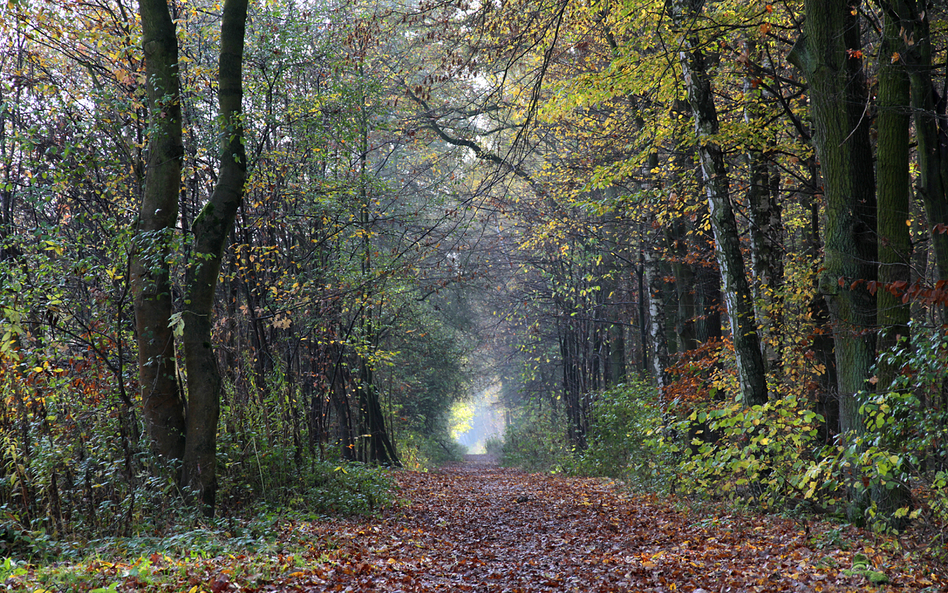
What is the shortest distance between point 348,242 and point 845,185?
1023 centimetres

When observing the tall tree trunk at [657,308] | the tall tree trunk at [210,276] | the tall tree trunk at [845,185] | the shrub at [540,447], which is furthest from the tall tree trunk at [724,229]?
the shrub at [540,447]

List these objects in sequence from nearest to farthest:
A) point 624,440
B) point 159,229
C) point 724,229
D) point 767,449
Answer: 1. point 767,449
2. point 159,229
3. point 724,229
4. point 624,440

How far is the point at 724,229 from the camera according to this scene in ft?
27.1

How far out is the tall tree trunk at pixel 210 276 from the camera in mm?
7172

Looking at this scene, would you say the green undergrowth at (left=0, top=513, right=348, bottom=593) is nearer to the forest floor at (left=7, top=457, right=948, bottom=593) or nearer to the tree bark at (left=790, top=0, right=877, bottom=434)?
the forest floor at (left=7, top=457, right=948, bottom=593)

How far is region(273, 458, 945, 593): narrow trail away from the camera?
4754 millimetres

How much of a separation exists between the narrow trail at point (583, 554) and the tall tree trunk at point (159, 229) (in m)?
2.43

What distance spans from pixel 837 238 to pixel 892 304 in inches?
33.9

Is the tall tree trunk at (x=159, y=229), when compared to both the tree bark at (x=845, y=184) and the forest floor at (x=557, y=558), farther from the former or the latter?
the tree bark at (x=845, y=184)

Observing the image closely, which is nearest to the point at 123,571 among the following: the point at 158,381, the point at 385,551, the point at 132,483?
the point at 132,483

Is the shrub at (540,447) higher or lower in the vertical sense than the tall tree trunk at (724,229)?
lower

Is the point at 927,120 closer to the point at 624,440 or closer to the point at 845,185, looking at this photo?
the point at 845,185

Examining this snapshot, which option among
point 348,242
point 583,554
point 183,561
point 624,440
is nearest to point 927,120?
point 583,554

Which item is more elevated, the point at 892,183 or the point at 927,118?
the point at 927,118
